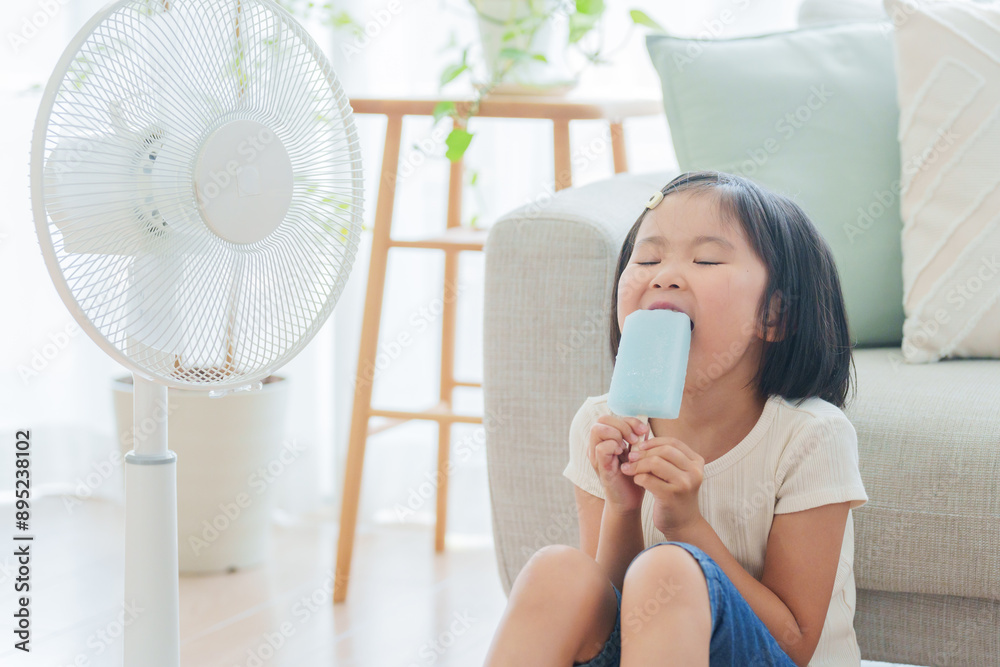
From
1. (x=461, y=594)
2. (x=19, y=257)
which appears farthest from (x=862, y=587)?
(x=19, y=257)

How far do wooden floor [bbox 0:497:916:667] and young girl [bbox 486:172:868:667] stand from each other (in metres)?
0.63

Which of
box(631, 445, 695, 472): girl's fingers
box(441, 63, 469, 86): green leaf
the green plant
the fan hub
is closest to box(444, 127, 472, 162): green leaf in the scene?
the green plant

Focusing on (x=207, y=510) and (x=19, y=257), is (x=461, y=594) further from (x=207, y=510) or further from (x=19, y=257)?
(x=19, y=257)

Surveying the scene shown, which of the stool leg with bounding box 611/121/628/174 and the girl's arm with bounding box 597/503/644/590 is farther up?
the stool leg with bounding box 611/121/628/174

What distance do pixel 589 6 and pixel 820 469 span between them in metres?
0.95

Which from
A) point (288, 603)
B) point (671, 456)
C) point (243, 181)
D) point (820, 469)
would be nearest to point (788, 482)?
point (820, 469)

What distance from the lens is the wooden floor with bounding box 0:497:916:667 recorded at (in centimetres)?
154

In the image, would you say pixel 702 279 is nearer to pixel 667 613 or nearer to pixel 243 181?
pixel 667 613

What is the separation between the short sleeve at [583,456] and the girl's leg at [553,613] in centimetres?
15

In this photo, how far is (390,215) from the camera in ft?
5.72

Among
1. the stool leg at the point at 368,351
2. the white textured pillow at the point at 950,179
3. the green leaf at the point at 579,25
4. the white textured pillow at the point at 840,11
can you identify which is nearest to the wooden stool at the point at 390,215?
the stool leg at the point at 368,351

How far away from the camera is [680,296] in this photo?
97cm

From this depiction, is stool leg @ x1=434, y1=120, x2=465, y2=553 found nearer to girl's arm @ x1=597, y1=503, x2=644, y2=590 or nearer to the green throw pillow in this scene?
the green throw pillow

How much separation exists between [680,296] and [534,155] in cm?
119
